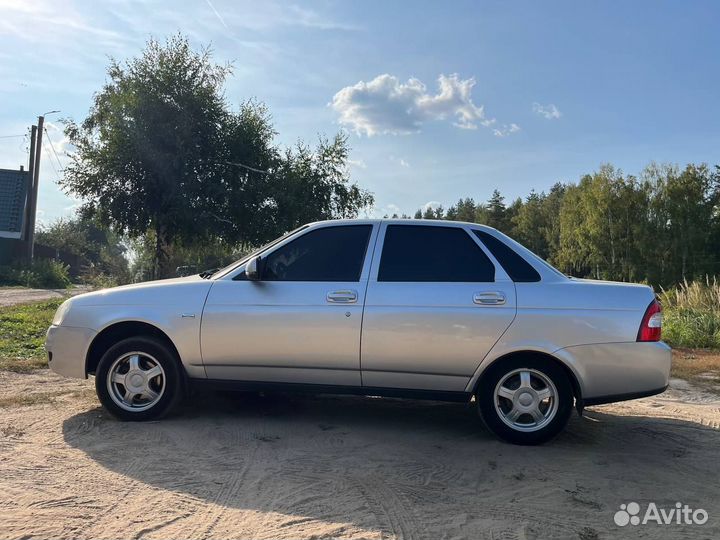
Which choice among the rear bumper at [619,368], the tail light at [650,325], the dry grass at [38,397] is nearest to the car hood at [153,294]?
the dry grass at [38,397]

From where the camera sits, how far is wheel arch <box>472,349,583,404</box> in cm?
456

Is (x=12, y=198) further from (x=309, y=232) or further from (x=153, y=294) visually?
(x=309, y=232)

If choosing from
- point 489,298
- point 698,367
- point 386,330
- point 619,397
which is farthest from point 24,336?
point 698,367

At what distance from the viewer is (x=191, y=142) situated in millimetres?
15352

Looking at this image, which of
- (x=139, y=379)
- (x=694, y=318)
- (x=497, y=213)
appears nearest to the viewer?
(x=139, y=379)

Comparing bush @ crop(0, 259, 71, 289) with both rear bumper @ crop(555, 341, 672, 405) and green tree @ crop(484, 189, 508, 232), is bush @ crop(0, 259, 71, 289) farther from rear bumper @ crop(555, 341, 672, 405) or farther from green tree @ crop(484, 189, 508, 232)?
green tree @ crop(484, 189, 508, 232)

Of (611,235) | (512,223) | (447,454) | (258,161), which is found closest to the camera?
(447,454)

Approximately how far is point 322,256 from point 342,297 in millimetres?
477

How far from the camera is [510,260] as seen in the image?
480 centimetres

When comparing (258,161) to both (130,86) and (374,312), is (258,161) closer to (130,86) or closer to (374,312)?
(130,86)

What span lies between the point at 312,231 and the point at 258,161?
1221cm

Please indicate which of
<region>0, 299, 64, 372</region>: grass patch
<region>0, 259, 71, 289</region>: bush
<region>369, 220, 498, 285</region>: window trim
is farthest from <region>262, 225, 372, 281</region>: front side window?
<region>0, 259, 71, 289</region>: bush

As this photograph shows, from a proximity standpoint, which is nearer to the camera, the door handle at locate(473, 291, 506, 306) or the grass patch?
the door handle at locate(473, 291, 506, 306)

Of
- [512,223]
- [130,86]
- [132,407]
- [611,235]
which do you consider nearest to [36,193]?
[130,86]
